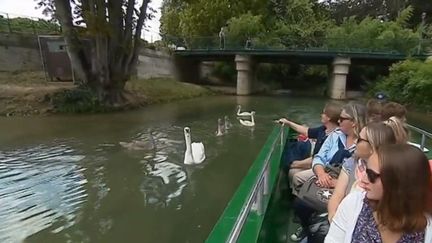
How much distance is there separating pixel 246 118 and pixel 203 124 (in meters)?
2.31

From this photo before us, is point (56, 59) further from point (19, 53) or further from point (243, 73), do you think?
point (243, 73)

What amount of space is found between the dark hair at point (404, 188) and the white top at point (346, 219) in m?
0.14

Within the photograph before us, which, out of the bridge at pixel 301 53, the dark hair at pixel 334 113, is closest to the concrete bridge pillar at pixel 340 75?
the bridge at pixel 301 53

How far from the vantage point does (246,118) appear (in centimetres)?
1557

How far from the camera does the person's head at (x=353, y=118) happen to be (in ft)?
10.3

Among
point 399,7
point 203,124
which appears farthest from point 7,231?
point 399,7

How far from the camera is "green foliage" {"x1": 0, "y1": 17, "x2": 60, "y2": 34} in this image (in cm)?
2122

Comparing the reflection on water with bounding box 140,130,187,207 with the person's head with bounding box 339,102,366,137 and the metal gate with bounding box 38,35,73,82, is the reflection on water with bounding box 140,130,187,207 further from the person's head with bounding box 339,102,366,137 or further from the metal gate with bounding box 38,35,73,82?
the metal gate with bounding box 38,35,73,82

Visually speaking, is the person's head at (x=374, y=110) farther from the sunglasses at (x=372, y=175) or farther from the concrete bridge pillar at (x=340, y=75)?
the concrete bridge pillar at (x=340, y=75)

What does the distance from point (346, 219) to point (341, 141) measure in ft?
5.53

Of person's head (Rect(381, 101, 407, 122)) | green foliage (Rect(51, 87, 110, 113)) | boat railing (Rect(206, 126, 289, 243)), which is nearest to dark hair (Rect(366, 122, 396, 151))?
boat railing (Rect(206, 126, 289, 243))

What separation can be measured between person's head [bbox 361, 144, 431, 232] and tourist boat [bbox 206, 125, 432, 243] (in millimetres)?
640

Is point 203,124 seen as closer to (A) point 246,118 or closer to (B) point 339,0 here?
(A) point 246,118

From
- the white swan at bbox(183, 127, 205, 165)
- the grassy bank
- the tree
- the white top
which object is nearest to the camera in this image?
the white top
